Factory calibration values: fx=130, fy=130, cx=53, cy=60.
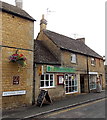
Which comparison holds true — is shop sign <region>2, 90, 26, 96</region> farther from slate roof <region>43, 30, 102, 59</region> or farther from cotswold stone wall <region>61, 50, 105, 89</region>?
slate roof <region>43, 30, 102, 59</region>

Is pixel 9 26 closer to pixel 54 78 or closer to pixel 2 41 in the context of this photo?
pixel 2 41

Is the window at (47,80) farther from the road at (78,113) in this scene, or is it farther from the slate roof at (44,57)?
the road at (78,113)

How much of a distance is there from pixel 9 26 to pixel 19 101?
5347 mm

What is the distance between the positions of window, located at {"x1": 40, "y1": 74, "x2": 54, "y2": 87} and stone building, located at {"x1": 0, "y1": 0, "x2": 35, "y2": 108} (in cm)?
141

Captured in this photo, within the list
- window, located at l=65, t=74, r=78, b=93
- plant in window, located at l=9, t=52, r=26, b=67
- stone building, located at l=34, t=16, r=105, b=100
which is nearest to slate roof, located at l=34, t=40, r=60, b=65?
stone building, located at l=34, t=16, r=105, b=100

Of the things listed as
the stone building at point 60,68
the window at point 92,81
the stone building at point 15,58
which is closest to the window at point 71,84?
the stone building at point 60,68

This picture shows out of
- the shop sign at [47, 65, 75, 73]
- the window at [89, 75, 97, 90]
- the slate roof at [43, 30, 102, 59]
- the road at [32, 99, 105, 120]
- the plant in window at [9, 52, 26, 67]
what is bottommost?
the road at [32, 99, 105, 120]

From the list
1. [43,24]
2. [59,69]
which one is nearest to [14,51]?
[59,69]

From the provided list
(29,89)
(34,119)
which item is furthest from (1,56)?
(34,119)

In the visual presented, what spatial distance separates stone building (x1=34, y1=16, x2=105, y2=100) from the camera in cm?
1129

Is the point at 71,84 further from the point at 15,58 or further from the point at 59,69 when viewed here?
the point at 15,58

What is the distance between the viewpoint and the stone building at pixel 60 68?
11293 mm

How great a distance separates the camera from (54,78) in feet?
39.2

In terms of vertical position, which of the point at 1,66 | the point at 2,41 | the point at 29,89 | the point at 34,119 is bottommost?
the point at 34,119
